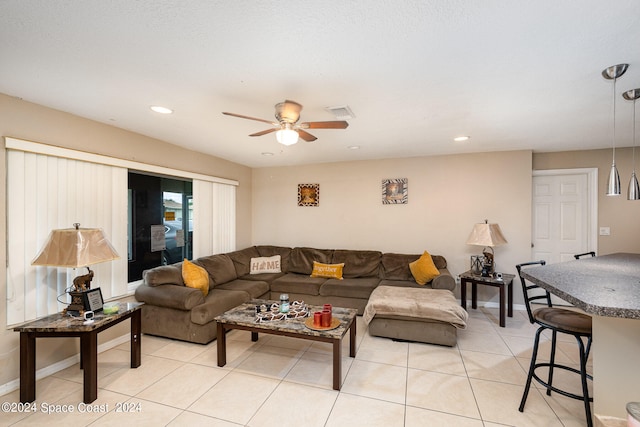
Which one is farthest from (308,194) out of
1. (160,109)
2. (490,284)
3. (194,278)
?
(490,284)

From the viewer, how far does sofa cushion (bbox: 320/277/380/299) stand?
3.87 meters

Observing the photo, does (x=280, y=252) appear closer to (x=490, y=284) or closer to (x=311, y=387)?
(x=311, y=387)

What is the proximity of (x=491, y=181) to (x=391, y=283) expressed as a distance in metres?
2.18

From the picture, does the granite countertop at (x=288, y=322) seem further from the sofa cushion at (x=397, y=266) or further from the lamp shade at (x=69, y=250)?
the sofa cushion at (x=397, y=266)

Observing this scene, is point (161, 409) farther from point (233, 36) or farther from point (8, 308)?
point (233, 36)

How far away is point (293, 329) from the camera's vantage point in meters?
2.40

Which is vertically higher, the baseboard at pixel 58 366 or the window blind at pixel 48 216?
the window blind at pixel 48 216

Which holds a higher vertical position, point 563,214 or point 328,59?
point 328,59

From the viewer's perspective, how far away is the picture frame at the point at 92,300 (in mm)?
2346

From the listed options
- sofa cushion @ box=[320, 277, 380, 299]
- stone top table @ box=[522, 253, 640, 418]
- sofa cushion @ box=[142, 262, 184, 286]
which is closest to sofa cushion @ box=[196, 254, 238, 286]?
sofa cushion @ box=[142, 262, 184, 286]

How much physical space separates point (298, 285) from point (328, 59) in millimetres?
3186

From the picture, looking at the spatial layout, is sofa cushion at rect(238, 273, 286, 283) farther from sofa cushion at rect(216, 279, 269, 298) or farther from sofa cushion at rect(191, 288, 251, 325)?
sofa cushion at rect(191, 288, 251, 325)

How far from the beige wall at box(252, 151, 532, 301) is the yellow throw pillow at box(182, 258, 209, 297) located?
2125 mm

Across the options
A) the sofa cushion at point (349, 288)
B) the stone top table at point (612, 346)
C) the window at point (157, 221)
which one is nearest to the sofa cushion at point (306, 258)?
the sofa cushion at point (349, 288)
